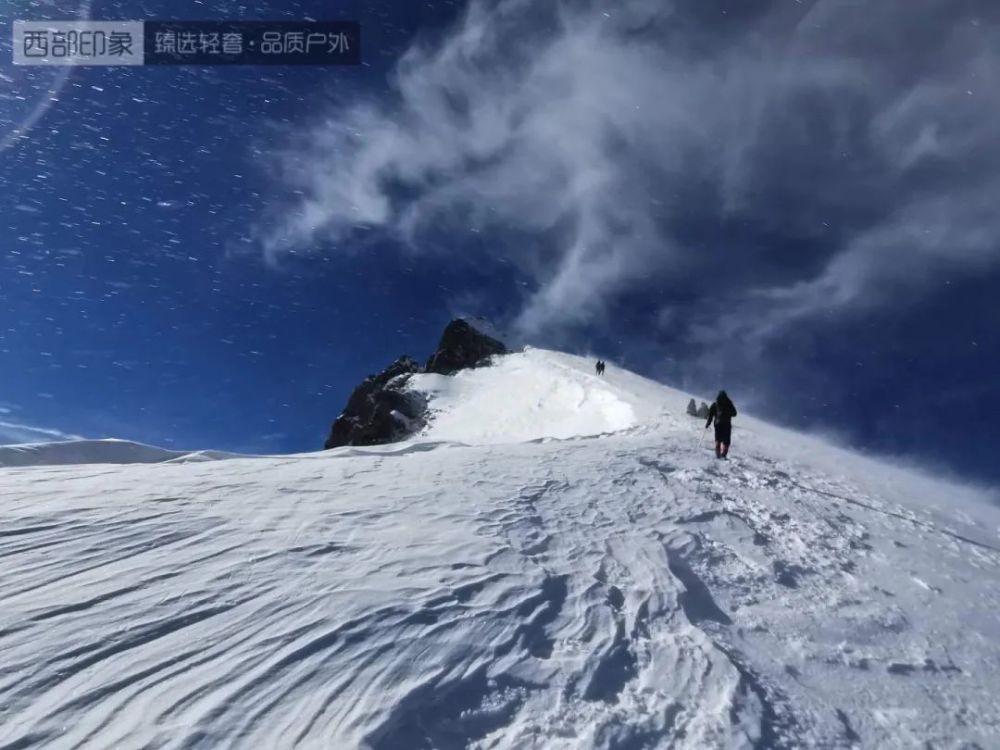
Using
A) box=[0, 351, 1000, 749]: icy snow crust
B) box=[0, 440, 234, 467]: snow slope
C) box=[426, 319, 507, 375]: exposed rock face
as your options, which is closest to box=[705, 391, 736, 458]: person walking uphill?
box=[0, 351, 1000, 749]: icy snow crust

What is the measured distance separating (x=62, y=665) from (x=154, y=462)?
8602 mm

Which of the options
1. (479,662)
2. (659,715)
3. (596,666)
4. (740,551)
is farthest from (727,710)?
(740,551)

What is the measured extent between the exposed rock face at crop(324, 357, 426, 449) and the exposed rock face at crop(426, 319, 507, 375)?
3643mm

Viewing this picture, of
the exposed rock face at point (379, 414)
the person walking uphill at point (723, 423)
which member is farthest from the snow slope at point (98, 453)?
the exposed rock face at point (379, 414)

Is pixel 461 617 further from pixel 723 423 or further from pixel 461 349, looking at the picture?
pixel 461 349

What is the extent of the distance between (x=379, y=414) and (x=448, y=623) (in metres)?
45.3

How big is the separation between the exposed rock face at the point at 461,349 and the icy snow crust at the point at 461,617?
50102 millimetres

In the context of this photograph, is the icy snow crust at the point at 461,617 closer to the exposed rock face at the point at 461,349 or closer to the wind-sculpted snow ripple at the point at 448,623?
the wind-sculpted snow ripple at the point at 448,623

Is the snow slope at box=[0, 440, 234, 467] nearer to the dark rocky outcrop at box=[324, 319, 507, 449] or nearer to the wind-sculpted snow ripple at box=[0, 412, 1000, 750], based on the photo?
the wind-sculpted snow ripple at box=[0, 412, 1000, 750]

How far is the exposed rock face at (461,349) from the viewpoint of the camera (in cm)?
6222

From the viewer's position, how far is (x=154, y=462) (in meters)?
12.3

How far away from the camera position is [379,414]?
1972 inches

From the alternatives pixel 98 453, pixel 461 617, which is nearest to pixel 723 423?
pixel 461 617

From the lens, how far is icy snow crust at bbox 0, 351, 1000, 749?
4617 mm
